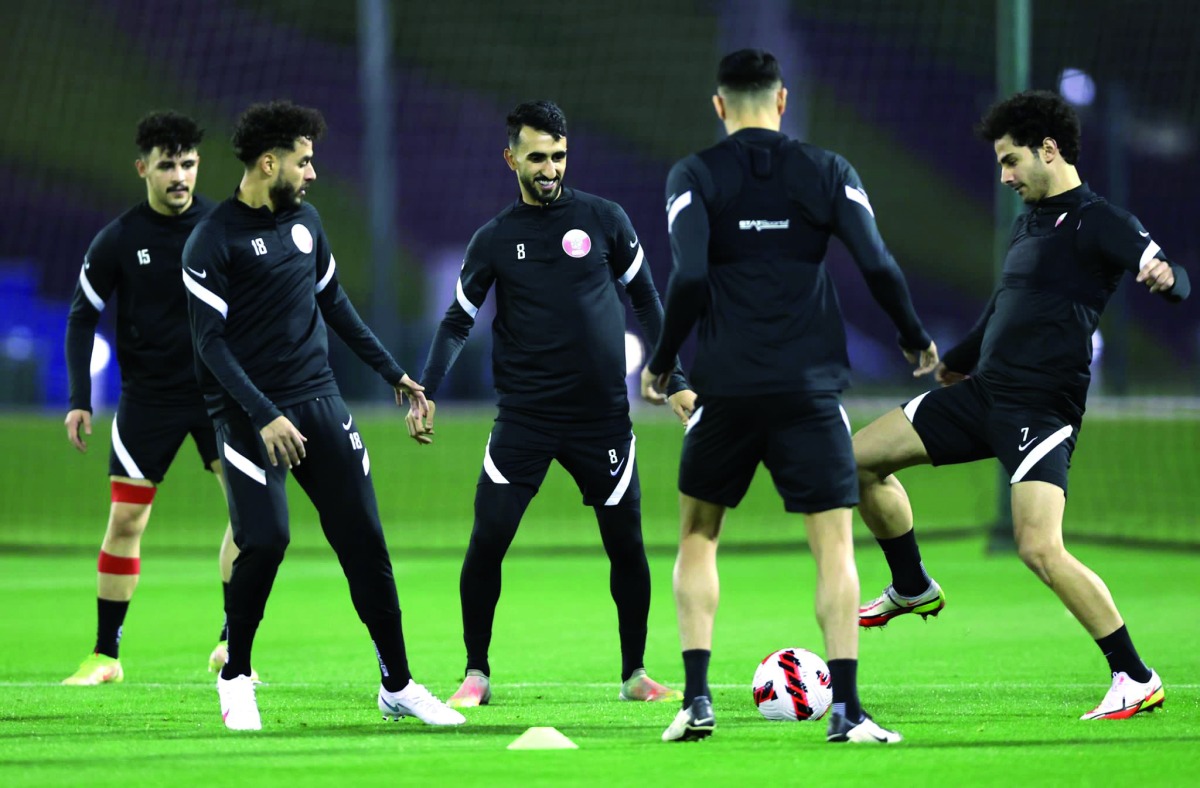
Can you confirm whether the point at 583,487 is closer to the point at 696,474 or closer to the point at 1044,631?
the point at 696,474

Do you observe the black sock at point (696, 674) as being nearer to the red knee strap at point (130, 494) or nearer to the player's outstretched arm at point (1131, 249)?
the player's outstretched arm at point (1131, 249)

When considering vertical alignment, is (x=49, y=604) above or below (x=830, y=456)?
below

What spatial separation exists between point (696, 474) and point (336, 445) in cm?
150

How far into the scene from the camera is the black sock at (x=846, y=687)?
574cm

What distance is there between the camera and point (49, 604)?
11.7m

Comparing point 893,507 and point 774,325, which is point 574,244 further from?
point 893,507

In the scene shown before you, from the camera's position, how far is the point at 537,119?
7.06 meters

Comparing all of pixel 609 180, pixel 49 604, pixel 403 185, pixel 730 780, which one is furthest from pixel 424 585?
pixel 403 185

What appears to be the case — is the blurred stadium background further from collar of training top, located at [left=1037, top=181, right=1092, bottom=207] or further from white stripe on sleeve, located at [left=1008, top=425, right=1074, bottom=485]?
white stripe on sleeve, located at [left=1008, top=425, right=1074, bottom=485]

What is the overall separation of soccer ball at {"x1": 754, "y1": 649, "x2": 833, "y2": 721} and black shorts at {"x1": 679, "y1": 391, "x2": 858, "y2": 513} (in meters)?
0.98

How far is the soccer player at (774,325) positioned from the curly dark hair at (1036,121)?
1.43 metres

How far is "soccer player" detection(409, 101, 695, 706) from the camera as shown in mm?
7230

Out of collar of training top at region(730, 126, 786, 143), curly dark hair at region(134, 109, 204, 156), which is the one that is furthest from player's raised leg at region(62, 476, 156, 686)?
collar of training top at region(730, 126, 786, 143)

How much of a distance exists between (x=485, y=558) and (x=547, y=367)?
87cm
